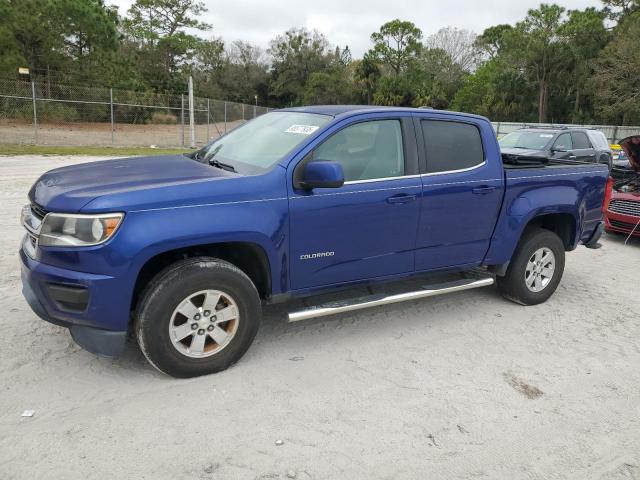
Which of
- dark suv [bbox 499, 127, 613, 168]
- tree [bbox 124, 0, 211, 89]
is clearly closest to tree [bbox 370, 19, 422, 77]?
tree [bbox 124, 0, 211, 89]

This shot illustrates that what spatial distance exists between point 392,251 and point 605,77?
40.2 m

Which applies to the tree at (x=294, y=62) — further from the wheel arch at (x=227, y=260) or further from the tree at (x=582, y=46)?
the wheel arch at (x=227, y=260)

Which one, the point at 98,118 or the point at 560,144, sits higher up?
the point at 560,144

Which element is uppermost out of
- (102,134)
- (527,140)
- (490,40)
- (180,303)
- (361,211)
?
(490,40)

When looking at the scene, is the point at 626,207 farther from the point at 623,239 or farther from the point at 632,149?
the point at 632,149

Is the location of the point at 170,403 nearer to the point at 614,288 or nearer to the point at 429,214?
the point at 429,214

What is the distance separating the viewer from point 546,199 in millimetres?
5066

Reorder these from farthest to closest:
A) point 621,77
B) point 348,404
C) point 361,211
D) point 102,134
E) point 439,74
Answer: point 439,74, point 621,77, point 102,134, point 361,211, point 348,404

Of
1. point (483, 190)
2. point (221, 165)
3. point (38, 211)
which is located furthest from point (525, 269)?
point (38, 211)

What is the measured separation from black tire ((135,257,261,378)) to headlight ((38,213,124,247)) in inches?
18.1

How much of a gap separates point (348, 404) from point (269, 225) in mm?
1293

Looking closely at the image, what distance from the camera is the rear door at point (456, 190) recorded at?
4.39 meters

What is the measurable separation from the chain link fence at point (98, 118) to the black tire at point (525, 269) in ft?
66.4

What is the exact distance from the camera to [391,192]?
412 centimetres
